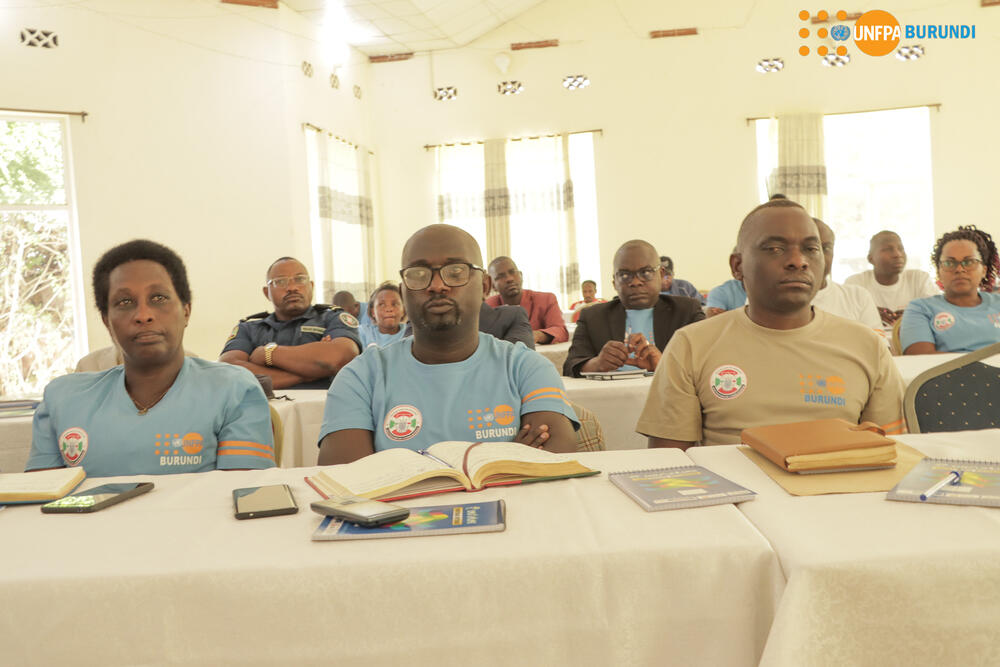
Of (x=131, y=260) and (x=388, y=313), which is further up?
(x=131, y=260)

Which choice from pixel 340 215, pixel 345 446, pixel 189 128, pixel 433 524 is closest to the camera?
pixel 433 524

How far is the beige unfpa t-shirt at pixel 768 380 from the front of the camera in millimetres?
2049

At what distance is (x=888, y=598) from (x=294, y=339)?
11.1 feet

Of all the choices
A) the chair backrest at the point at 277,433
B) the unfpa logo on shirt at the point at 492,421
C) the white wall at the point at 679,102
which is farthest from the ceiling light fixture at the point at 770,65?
the chair backrest at the point at 277,433

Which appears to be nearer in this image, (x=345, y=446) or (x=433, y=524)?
(x=433, y=524)

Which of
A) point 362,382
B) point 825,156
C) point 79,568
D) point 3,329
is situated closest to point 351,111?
point 3,329

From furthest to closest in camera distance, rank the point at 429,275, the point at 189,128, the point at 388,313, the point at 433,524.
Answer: the point at 189,128
the point at 388,313
the point at 429,275
the point at 433,524

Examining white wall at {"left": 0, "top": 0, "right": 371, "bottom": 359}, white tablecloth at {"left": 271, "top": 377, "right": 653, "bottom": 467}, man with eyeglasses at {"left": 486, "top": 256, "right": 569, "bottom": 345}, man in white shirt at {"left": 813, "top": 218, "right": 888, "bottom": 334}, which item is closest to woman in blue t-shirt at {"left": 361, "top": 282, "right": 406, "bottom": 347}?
man with eyeglasses at {"left": 486, "top": 256, "right": 569, "bottom": 345}

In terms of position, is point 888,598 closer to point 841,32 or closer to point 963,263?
point 963,263

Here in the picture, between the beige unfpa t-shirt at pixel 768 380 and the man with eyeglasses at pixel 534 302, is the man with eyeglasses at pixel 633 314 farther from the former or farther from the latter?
the man with eyeglasses at pixel 534 302

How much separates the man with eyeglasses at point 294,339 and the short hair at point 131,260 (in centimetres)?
154

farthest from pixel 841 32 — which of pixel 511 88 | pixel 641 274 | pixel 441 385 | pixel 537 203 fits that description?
pixel 441 385

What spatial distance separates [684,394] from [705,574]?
1152mm

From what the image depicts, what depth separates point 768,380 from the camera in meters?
2.08
